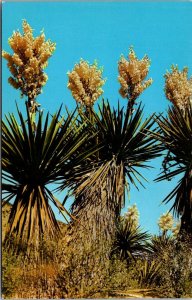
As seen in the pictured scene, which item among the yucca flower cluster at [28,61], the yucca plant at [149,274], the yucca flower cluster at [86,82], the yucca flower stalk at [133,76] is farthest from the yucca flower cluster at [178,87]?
the yucca plant at [149,274]

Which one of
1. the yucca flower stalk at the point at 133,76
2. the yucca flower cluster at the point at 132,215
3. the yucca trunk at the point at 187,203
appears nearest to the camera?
the yucca trunk at the point at 187,203

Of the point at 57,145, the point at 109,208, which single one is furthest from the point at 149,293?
the point at 57,145

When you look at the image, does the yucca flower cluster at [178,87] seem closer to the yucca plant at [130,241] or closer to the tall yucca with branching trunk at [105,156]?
the tall yucca with branching trunk at [105,156]

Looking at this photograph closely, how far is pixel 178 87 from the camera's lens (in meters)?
11.5

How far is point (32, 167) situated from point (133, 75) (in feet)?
11.8

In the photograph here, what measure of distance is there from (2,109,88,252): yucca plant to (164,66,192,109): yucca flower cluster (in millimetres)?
3265

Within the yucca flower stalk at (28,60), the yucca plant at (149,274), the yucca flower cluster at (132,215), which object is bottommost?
the yucca plant at (149,274)

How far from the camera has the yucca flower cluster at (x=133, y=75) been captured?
36.1 ft

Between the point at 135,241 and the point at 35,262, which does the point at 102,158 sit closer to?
the point at 135,241

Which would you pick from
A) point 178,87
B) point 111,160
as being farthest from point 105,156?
point 178,87

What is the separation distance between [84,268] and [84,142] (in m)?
2.14

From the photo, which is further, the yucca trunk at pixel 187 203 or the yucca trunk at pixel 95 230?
the yucca trunk at pixel 187 203

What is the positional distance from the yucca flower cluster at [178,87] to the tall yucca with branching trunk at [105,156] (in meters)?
0.51

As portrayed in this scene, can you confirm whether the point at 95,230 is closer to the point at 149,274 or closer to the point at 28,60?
the point at 149,274
